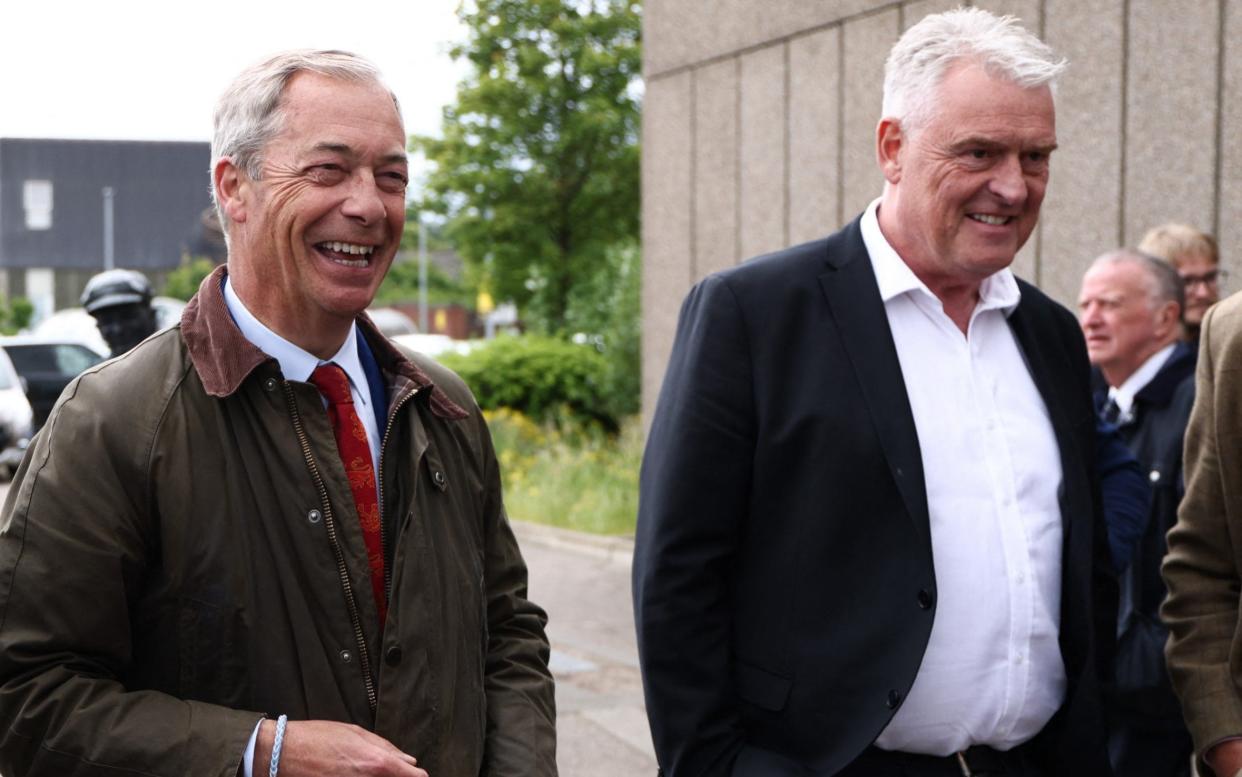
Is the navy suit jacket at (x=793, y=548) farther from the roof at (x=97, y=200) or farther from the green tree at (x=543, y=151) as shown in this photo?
the roof at (x=97, y=200)

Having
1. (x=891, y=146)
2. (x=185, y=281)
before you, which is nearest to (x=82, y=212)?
(x=185, y=281)

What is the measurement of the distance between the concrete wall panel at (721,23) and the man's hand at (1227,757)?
7284 mm

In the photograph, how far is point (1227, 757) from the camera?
8.70 ft

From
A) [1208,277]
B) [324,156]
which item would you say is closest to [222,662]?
[324,156]

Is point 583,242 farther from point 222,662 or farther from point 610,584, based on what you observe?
point 222,662

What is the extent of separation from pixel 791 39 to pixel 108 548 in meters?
8.83

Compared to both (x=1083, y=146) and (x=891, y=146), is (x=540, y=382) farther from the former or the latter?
(x=891, y=146)

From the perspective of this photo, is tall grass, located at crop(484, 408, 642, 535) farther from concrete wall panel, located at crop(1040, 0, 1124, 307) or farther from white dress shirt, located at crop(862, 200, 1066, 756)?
white dress shirt, located at crop(862, 200, 1066, 756)

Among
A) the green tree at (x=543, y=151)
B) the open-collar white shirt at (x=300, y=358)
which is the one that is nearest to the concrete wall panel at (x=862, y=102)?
the open-collar white shirt at (x=300, y=358)

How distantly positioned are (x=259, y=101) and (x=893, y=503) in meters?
1.32

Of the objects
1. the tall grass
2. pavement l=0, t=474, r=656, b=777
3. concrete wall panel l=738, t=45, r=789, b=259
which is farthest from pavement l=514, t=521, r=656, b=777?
concrete wall panel l=738, t=45, r=789, b=259

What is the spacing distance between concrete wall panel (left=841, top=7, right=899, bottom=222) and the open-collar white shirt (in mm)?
7127

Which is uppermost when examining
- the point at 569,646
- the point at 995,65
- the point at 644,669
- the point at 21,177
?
the point at 21,177

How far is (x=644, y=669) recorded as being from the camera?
280cm
